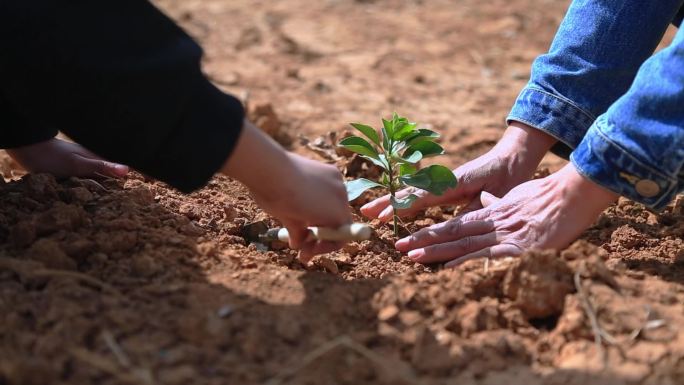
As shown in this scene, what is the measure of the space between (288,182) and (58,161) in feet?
3.26

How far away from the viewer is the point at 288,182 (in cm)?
195

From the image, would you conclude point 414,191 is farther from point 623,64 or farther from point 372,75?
point 372,75

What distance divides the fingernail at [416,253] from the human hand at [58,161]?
0.96m

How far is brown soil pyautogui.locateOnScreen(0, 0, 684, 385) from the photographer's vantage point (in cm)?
177

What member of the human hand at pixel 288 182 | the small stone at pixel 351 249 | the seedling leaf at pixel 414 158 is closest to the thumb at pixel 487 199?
the seedling leaf at pixel 414 158

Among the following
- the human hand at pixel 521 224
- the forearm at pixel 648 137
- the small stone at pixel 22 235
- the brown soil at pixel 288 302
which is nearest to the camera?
the brown soil at pixel 288 302

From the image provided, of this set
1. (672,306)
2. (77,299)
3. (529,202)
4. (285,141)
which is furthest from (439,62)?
(77,299)

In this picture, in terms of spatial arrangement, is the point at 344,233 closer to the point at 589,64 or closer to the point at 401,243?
the point at 401,243

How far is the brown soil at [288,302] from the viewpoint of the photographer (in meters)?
1.77

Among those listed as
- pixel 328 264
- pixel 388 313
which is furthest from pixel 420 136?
pixel 388 313

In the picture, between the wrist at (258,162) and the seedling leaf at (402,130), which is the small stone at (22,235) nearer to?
the wrist at (258,162)

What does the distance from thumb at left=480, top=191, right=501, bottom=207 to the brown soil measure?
0.88 feet

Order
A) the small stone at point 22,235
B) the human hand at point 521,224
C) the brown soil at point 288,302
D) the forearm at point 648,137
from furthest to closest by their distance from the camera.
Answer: the human hand at point 521,224, the small stone at point 22,235, the forearm at point 648,137, the brown soil at point 288,302

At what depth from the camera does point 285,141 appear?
3.61m
